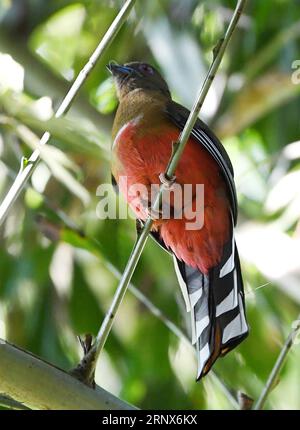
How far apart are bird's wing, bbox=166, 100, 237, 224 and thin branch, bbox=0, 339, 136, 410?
883mm

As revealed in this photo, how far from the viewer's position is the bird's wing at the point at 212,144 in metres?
2.76

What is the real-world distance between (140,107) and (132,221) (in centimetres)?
120

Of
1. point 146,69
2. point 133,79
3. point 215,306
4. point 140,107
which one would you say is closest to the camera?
point 215,306

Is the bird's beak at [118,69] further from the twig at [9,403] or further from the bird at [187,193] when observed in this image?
the twig at [9,403]

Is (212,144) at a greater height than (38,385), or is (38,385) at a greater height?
(212,144)

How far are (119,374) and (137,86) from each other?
6.01ft

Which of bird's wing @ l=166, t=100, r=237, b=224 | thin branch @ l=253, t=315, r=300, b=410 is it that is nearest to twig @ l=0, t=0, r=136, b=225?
thin branch @ l=253, t=315, r=300, b=410

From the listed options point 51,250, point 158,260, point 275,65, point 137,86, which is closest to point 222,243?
point 137,86

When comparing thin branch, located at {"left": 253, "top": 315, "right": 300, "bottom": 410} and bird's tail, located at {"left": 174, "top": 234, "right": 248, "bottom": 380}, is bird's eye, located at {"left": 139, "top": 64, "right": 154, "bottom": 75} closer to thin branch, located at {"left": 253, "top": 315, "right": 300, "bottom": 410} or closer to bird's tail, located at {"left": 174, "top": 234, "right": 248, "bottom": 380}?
bird's tail, located at {"left": 174, "top": 234, "right": 248, "bottom": 380}

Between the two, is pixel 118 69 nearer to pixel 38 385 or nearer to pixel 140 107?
pixel 140 107

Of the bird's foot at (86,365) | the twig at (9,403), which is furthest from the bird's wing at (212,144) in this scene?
the twig at (9,403)

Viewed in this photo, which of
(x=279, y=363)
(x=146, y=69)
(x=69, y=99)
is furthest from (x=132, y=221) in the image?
(x=69, y=99)

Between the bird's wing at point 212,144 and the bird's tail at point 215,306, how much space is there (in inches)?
6.3

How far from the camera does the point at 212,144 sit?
283 cm
